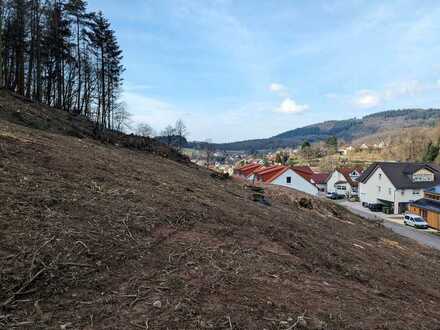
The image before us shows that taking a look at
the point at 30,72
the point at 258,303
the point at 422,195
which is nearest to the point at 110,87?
the point at 30,72

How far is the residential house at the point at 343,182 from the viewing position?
2045 inches

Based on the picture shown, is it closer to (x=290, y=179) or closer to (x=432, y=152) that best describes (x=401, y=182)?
(x=290, y=179)

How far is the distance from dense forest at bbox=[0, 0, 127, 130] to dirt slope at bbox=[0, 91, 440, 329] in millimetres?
14795

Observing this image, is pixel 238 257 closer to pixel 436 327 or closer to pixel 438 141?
pixel 436 327

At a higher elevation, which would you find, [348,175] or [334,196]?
[348,175]

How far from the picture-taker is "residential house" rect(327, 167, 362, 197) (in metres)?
51.9

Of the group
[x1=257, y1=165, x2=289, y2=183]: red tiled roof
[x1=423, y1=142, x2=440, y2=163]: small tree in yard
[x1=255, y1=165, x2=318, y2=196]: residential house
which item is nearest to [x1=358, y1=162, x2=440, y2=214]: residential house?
[x1=255, y1=165, x2=318, y2=196]: residential house

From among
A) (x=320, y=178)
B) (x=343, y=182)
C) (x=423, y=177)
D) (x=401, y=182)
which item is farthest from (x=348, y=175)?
(x=401, y=182)

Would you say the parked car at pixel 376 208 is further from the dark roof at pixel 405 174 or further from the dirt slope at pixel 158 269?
the dirt slope at pixel 158 269

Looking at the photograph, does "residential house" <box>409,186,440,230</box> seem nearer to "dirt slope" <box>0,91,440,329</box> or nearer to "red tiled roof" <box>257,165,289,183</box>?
"red tiled roof" <box>257,165,289,183</box>

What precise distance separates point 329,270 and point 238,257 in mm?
1737

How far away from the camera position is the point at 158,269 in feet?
11.9

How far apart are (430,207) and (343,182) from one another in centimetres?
2341

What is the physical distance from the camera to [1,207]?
3.94 m
